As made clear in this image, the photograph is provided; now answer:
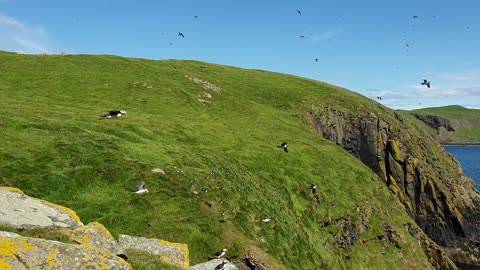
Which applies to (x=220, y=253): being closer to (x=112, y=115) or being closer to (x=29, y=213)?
(x=29, y=213)

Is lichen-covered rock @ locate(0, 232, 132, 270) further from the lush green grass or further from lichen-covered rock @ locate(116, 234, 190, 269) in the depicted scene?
lichen-covered rock @ locate(116, 234, 190, 269)

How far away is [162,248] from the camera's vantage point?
18.1m

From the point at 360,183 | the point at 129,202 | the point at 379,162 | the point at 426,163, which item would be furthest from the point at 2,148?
the point at 426,163

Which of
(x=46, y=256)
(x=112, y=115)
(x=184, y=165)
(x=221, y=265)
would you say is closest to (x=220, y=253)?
(x=221, y=265)

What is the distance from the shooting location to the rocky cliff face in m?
73.2

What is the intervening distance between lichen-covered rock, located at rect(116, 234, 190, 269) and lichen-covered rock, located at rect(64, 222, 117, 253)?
58 cm

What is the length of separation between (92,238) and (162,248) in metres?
3.21

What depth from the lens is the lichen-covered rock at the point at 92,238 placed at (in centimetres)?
1630

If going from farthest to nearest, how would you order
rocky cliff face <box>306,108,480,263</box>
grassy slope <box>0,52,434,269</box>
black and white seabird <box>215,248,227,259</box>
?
rocky cliff face <box>306,108,480,263</box>, grassy slope <box>0,52,434,269</box>, black and white seabird <box>215,248,227,259</box>

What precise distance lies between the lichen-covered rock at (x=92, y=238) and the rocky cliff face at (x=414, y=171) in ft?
216

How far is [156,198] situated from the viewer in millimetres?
28828

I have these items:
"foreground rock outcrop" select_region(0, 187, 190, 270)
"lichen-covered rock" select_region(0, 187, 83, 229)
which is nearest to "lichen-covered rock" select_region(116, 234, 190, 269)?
"foreground rock outcrop" select_region(0, 187, 190, 270)

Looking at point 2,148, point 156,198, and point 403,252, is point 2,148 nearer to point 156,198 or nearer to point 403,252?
point 156,198

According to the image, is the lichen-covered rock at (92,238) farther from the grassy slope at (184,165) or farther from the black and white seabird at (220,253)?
the black and white seabird at (220,253)
